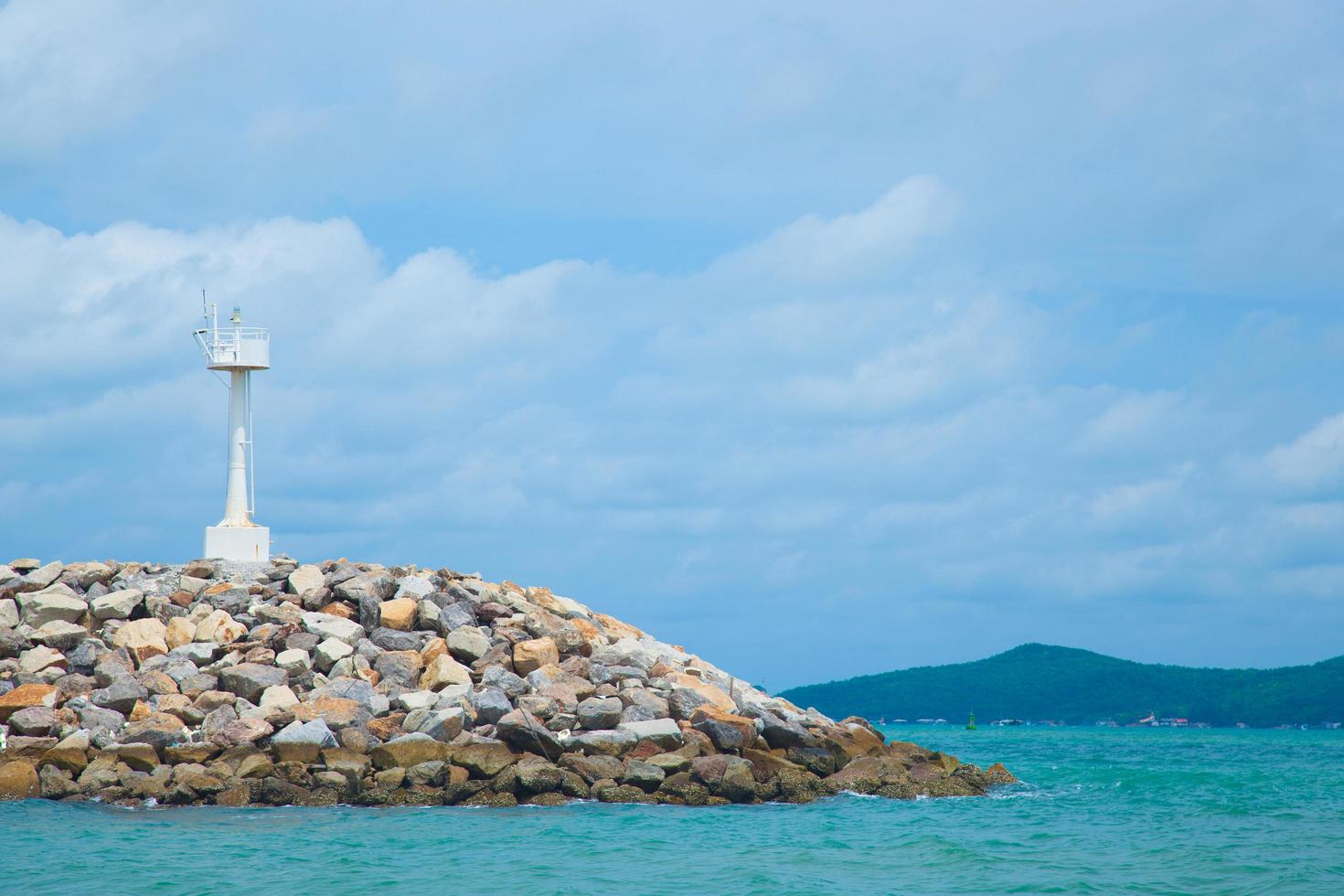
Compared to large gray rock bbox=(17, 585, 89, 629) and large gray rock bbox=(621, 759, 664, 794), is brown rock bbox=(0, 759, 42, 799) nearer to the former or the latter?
large gray rock bbox=(17, 585, 89, 629)

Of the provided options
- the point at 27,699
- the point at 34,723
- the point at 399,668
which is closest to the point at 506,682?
the point at 399,668

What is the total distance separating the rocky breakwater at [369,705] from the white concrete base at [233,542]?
0.88 m

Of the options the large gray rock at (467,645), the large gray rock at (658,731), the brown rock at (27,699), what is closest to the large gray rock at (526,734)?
the large gray rock at (658,731)

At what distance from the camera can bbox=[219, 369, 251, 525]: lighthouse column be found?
25.6m

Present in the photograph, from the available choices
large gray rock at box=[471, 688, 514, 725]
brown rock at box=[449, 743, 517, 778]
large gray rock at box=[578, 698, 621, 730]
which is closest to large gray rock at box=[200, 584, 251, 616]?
large gray rock at box=[471, 688, 514, 725]

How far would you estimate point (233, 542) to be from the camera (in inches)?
992

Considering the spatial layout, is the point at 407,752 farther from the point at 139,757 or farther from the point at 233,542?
the point at 233,542

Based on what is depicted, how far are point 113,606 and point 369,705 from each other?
5499mm

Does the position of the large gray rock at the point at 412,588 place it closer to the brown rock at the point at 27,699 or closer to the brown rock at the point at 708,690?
the brown rock at the point at 708,690

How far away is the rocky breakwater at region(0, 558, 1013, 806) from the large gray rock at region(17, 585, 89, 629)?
0.03 metres

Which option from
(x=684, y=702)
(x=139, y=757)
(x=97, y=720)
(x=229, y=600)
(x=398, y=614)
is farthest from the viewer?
(x=229, y=600)

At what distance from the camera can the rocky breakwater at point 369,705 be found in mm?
18156

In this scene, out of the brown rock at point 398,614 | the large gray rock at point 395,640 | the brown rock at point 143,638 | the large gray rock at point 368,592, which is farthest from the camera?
the large gray rock at point 368,592

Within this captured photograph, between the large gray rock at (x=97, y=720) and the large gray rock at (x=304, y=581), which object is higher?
the large gray rock at (x=304, y=581)
